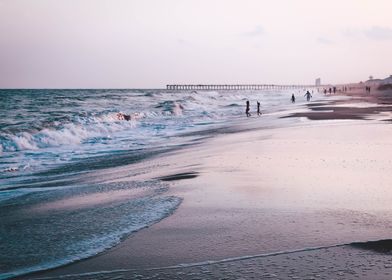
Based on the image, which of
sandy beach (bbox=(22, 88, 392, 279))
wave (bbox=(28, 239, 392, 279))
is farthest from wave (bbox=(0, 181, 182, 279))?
wave (bbox=(28, 239, 392, 279))

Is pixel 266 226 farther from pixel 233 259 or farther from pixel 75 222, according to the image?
pixel 75 222

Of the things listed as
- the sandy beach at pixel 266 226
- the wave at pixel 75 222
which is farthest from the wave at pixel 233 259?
the wave at pixel 75 222

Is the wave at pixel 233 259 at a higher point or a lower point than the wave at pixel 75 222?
higher

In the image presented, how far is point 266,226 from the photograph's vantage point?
4.45m

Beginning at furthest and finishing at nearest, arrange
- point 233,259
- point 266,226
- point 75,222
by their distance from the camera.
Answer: point 75,222, point 266,226, point 233,259

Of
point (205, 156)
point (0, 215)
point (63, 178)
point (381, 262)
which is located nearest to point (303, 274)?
point (381, 262)

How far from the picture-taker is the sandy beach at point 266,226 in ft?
10.8

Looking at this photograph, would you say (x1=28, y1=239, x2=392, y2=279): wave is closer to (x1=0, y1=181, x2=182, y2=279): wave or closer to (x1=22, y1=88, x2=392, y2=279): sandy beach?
(x1=22, y1=88, x2=392, y2=279): sandy beach

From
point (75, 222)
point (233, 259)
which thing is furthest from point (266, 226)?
point (75, 222)

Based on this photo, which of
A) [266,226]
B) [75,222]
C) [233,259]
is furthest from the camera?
[75,222]

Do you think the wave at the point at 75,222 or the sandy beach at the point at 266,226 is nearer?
the sandy beach at the point at 266,226

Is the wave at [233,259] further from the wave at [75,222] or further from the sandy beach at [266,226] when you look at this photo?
the wave at [75,222]

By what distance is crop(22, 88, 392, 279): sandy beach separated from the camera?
3.30m

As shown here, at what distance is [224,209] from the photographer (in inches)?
207
